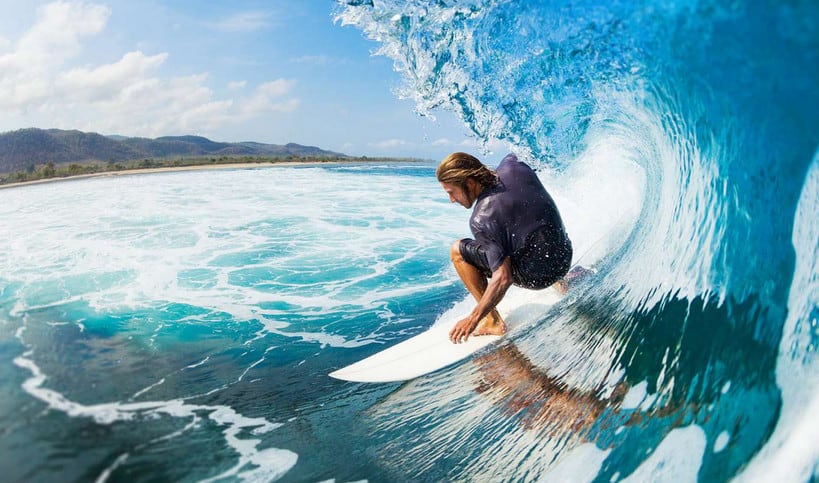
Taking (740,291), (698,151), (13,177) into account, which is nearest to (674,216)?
(698,151)

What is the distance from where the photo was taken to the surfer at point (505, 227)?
9.45 feet

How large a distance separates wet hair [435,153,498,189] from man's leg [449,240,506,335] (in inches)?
21.3

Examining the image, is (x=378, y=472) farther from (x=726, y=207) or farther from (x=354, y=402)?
(x=726, y=207)

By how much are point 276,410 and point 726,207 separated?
8.46 feet

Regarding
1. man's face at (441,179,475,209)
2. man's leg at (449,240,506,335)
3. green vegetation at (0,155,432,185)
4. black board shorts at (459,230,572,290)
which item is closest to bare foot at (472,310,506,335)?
man's leg at (449,240,506,335)

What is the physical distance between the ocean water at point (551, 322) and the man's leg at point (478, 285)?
6.6 inches

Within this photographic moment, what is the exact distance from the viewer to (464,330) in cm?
298

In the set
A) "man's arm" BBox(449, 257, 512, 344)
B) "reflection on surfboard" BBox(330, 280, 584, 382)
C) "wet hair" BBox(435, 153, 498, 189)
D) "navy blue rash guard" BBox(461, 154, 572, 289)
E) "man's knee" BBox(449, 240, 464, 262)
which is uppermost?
"wet hair" BBox(435, 153, 498, 189)

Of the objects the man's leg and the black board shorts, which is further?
the man's leg

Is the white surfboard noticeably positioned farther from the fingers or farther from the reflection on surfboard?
the fingers

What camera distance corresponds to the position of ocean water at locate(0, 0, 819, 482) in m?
1.59

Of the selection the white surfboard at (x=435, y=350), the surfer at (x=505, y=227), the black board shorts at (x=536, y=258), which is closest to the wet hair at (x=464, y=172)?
the surfer at (x=505, y=227)

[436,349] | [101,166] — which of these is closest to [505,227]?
[436,349]

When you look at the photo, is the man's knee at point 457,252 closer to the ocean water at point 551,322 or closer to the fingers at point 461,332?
the fingers at point 461,332
